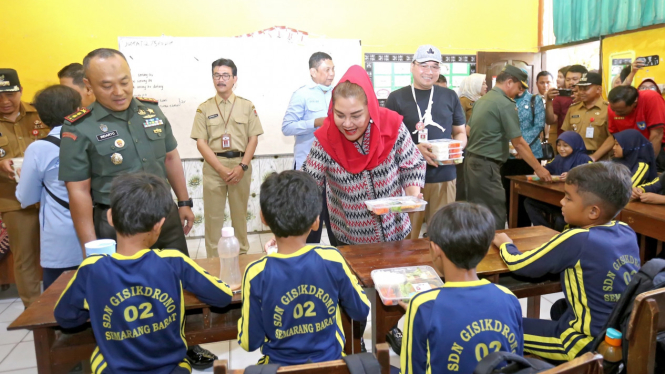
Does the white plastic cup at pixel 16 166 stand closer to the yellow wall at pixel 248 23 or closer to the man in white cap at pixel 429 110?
the yellow wall at pixel 248 23

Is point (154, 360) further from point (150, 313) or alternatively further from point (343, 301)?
point (343, 301)

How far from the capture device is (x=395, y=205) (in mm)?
2053

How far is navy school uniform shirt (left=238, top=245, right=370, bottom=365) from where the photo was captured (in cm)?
138

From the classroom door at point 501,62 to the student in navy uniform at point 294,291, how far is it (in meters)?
5.13

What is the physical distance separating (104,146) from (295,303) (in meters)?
1.33

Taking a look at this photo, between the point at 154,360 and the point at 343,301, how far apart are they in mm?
649

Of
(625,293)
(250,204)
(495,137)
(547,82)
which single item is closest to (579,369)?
(625,293)

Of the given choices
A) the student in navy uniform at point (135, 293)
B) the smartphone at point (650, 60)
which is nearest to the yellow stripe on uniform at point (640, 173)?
the smartphone at point (650, 60)

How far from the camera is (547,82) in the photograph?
549 centimetres

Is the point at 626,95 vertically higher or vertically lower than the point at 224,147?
higher

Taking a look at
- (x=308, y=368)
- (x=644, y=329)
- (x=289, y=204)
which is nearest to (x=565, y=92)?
(x=644, y=329)

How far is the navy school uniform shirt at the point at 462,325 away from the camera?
1189 millimetres

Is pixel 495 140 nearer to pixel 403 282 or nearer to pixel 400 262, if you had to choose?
pixel 400 262

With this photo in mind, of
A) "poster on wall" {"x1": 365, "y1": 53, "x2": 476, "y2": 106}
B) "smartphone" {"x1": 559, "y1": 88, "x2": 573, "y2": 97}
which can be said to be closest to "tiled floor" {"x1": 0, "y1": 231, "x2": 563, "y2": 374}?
"smartphone" {"x1": 559, "y1": 88, "x2": 573, "y2": 97}
